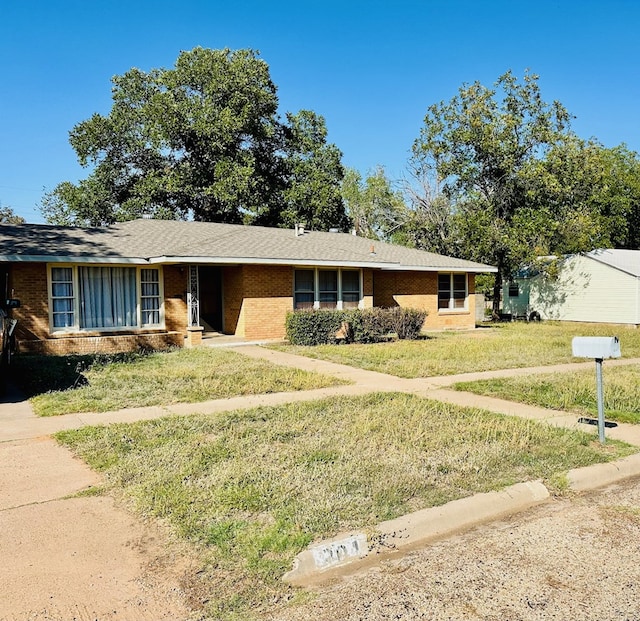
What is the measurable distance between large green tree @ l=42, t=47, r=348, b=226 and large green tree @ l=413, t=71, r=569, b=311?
9.55 metres

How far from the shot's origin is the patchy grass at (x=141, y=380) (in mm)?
9094

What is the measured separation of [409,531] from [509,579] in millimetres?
835

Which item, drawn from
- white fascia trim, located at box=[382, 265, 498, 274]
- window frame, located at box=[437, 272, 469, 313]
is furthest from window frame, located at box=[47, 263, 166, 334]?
window frame, located at box=[437, 272, 469, 313]

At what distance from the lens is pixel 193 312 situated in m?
17.3

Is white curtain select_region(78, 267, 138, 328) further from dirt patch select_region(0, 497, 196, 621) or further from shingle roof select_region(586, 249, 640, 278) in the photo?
shingle roof select_region(586, 249, 640, 278)

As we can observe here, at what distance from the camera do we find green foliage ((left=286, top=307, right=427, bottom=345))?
17.4m

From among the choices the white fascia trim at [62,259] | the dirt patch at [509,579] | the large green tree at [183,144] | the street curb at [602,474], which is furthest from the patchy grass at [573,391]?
the large green tree at [183,144]

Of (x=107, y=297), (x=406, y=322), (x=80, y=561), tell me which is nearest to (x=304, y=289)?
(x=406, y=322)

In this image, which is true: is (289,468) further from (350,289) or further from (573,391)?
(350,289)

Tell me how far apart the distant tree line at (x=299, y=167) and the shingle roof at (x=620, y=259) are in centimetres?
112

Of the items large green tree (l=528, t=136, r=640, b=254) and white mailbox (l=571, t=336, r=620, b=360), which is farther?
large green tree (l=528, t=136, r=640, b=254)

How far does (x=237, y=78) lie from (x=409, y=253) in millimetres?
14688

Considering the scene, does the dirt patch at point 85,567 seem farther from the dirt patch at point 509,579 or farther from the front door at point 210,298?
the front door at point 210,298

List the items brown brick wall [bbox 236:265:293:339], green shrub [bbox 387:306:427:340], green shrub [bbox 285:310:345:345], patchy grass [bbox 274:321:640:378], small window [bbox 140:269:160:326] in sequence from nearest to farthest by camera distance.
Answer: patchy grass [bbox 274:321:640:378], small window [bbox 140:269:160:326], green shrub [bbox 285:310:345:345], brown brick wall [bbox 236:265:293:339], green shrub [bbox 387:306:427:340]
